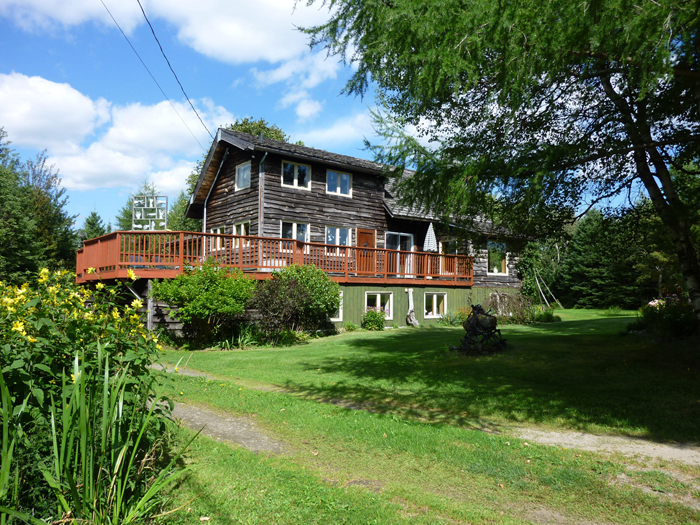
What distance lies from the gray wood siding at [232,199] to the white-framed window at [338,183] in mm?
3556

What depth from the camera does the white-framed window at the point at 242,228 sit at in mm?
21219

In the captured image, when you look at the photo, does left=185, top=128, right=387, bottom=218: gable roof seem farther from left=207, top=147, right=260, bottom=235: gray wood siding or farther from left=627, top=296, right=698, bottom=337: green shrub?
left=627, top=296, right=698, bottom=337: green shrub

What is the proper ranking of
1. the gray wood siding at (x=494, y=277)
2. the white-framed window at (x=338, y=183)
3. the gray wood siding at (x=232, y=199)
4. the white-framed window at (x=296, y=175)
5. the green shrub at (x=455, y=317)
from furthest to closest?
the gray wood siding at (x=494, y=277), the white-framed window at (x=338, y=183), the green shrub at (x=455, y=317), the white-framed window at (x=296, y=175), the gray wood siding at (x=232, y=199)

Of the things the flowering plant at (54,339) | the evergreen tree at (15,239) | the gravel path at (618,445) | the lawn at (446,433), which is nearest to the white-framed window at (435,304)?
the lawn at (446,433)

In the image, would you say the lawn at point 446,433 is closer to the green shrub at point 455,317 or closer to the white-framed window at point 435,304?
the green shrub at point 455,317

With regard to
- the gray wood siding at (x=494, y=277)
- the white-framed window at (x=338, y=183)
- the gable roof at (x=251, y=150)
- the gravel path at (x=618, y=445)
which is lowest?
the gravel path at (x=618, y=445)

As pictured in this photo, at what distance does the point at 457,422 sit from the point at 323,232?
16.1m

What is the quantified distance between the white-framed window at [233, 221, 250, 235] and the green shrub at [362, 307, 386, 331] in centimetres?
686

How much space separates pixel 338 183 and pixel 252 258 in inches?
311

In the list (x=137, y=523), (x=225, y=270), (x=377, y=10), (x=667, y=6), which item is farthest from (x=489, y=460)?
(x=225, y=270)

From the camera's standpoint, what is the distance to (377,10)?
6672mm

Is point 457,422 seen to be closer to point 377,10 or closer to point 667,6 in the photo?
point 667,6

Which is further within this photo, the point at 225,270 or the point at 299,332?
the point at 299,332

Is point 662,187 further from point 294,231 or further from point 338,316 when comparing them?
point 294,231
